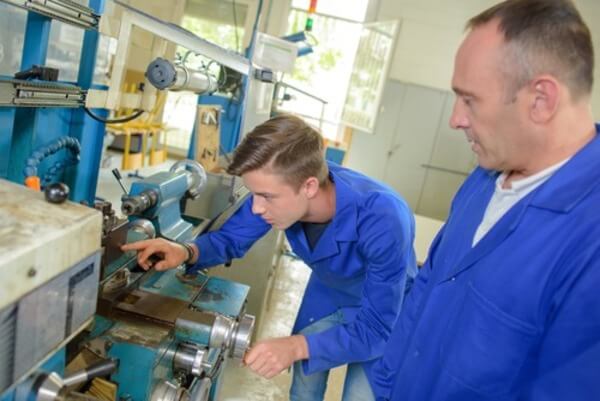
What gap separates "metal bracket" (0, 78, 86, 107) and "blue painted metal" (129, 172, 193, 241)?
0.86ft

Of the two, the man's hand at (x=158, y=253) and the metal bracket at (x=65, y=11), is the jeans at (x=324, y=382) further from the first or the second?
the metal bracket at (x=65, y=11)

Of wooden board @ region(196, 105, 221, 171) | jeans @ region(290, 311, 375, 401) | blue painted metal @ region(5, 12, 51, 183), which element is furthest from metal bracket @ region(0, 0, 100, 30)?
jeans @ region(290, 311, 375, 401)

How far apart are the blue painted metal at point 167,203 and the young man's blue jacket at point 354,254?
0.32 feet

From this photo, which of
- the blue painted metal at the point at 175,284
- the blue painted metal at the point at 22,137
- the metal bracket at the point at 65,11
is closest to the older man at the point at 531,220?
the blue painted metal at the point at 175,284

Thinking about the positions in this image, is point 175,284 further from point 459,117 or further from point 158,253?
point 459,117

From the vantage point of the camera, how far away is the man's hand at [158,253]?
105 cm

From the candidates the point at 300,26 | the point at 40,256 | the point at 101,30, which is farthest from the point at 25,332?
the point at 300,26

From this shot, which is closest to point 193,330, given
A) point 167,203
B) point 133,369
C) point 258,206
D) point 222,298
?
point 133,369

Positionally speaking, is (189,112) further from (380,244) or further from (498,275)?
(498,275)

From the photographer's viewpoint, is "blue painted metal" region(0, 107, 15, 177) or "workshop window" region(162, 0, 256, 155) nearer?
"blue painted metal" region(0, 107, 15, 177)

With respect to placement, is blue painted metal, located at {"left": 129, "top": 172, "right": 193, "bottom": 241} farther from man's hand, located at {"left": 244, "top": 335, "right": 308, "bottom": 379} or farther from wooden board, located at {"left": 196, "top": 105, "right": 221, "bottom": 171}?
wooden board, located at {"left": 196, "top": 105, "right": 221, "bottom": 171}

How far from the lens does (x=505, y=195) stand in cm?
79

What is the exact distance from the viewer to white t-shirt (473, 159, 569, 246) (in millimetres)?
692

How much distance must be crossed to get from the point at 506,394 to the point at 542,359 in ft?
0.35
